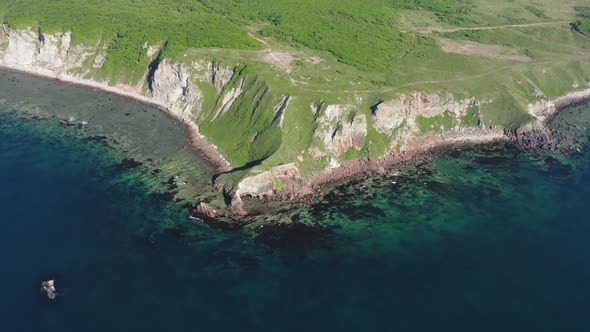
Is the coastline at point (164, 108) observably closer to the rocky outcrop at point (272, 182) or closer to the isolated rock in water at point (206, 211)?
the rocky outcrop at point (272, 182)

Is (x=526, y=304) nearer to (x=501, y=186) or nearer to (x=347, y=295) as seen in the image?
(x=347, y=295)

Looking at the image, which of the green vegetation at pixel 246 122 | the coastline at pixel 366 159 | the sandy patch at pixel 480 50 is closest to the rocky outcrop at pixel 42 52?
the coastline at pixel 366 159

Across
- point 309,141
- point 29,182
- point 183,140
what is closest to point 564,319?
point 309,141

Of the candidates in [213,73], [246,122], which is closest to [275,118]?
[246,122]

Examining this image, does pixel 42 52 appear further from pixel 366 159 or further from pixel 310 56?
pixel 366 159

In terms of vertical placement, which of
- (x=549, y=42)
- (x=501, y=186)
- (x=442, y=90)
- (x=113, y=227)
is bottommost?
(x=113, y=227)
